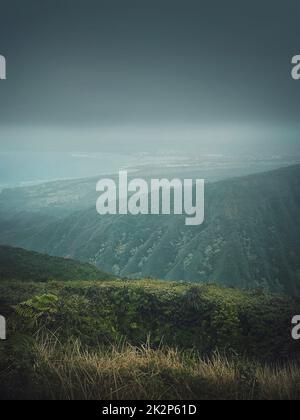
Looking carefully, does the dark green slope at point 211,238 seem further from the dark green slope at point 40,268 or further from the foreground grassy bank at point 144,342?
the foreground grassy bank at point 144,342

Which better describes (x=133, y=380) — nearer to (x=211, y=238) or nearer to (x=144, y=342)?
(x=144, y=342)

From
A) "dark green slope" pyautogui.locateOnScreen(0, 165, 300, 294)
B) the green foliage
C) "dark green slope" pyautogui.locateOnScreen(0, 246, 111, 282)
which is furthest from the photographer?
"dark green slope" pyautogui.locateOnScreen(0, 165, 300, 294)

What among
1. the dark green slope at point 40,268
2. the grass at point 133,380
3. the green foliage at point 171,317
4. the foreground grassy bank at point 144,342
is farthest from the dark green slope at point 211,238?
the grass at point 133,380

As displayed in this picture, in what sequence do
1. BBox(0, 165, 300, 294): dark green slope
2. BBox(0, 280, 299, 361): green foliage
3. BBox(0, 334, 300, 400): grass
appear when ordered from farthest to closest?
BBox(0, 165, 300, 294): dark green slope < BBox(0, 280, 299, 361): green foliage < BBox(0, 334, 300, 400): grass

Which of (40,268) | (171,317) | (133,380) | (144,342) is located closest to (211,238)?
(40,268)

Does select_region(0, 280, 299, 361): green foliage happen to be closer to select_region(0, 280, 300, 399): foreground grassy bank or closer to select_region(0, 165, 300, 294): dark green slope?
select_region(0, 280, 300, 399): foreground grassy bank

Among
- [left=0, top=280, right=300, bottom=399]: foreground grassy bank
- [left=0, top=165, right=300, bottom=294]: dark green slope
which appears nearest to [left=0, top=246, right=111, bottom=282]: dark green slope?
[left=0, top=280, right=300, bottom=399]: foreground grassy bank

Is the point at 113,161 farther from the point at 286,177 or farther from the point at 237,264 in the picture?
the point at 286,177
